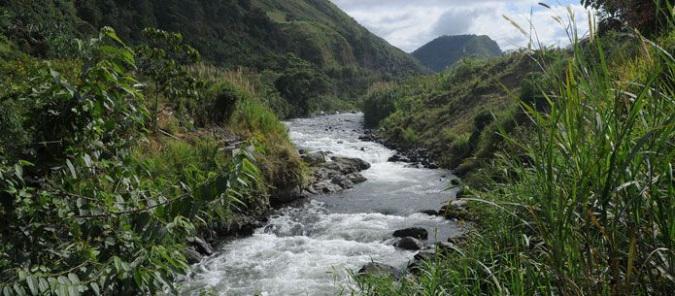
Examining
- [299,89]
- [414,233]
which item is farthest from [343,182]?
[299,89]

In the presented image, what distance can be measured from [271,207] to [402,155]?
10.9 meters

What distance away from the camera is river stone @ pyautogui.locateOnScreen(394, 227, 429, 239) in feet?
30.6

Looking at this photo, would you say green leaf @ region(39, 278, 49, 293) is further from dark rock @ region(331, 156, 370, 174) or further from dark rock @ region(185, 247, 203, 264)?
dark rock @ region(331, 156, 370, 174)

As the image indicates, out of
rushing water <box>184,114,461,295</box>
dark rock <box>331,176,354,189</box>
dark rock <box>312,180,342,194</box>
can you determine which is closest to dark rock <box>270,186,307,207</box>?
rushing water <box>184,114,461,295</box>

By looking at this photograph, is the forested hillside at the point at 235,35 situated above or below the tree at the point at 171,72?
above

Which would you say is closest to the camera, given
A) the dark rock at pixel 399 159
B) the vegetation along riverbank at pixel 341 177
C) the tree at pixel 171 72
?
the vegetation along riverbank at pixel 341 177

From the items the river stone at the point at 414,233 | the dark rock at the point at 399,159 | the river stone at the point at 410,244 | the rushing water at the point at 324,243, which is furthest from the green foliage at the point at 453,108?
the river stone at the point at 410,244

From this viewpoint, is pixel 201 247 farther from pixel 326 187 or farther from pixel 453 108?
pixel 453 108

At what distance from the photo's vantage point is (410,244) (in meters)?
8.78

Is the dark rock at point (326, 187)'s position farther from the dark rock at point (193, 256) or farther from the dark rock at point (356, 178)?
the dark rock at point (193, 256)

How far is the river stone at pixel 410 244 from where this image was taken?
872 cm

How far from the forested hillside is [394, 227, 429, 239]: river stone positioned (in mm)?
6410

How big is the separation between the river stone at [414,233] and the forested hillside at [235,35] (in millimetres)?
6410

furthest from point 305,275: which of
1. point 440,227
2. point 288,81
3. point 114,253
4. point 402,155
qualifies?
point 288,81
